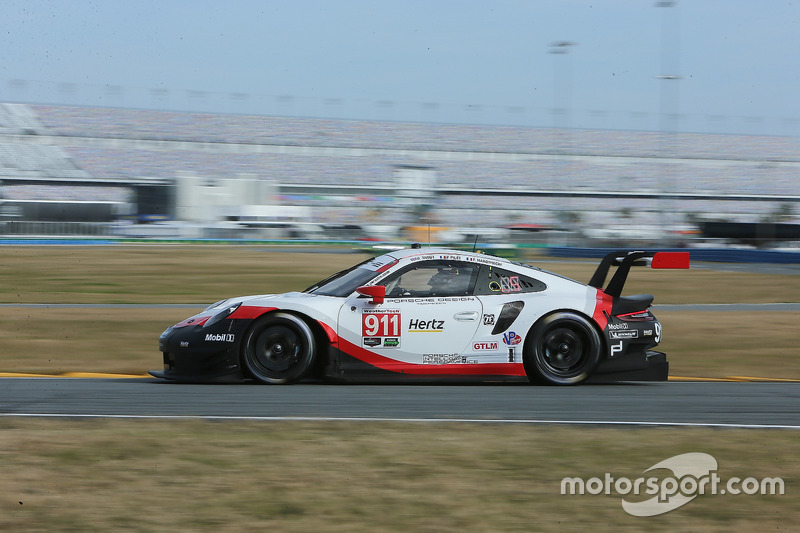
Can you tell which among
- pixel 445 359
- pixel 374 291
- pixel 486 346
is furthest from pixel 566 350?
pixel 374 291

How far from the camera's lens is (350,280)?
8359 mm

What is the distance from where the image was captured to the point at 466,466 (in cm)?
492

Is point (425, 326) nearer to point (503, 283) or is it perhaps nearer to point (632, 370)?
point (503, 283)

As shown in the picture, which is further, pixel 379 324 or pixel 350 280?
pixel 350 280

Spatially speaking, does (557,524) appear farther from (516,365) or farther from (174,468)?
(516,365)

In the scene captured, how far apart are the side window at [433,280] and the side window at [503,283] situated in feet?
0.26

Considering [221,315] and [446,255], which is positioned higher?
[446,255]

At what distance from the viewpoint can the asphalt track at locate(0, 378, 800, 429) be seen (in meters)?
6.40

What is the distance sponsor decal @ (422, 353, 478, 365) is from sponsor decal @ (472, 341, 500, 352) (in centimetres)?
11

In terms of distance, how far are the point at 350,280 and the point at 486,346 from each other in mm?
1338

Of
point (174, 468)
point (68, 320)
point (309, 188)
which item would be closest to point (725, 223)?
point (309, 188)

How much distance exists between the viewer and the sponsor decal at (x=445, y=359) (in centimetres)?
797

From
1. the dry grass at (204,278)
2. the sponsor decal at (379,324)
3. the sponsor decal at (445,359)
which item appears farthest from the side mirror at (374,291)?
the dry grass at (204,278)

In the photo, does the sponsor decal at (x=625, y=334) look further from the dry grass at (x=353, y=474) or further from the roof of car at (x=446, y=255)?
the dry grass at (x=353, y=474)
